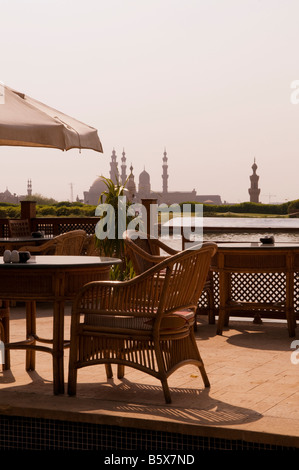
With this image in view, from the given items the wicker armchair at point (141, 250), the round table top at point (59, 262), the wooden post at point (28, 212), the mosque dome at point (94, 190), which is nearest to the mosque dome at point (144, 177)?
the mosque dome at point (94, 190)

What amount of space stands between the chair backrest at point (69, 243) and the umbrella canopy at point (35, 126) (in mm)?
1098

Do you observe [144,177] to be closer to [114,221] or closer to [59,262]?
[114,221]

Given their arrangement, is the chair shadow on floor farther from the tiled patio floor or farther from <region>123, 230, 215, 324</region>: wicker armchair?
<region>123, 230, 215, 324</region>: wicker armchair

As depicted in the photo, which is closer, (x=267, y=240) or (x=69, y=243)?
(x=69, y=243)

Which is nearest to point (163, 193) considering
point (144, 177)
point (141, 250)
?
point (144, 177)

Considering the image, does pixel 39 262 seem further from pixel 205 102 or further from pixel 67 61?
pixel 205 102

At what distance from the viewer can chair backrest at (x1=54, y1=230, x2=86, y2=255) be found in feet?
19.9

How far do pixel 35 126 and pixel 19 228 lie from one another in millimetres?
4762

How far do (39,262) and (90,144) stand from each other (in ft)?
4.00

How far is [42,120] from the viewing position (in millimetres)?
4773

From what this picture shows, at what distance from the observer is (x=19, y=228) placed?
9.29 m

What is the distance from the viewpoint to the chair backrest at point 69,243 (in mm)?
6072

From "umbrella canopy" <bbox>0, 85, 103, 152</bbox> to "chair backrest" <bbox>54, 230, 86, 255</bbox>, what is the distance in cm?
110

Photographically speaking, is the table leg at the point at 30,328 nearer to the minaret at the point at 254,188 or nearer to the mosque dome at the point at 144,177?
the minaret at the point at 254,188
